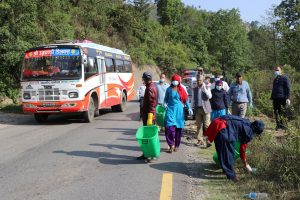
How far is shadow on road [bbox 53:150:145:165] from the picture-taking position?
8.76 m

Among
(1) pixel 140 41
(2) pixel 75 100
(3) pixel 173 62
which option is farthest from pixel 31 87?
(3) pixel 173 62

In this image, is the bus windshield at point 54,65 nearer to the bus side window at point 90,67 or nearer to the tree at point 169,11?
the bus side window at point 90,67

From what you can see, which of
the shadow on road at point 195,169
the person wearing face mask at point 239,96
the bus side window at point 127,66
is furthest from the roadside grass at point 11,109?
the shadow on road at point 195,169

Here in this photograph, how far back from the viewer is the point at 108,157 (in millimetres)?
9258

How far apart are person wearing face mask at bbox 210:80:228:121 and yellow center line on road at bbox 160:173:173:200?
365 centimetres

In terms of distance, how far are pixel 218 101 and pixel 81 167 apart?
13.9 feet

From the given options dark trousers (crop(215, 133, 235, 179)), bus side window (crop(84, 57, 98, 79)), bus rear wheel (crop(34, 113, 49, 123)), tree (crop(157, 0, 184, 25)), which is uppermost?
tree (crop(157, 0, 184, 25))

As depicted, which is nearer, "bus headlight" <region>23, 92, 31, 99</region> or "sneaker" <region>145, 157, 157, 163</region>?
"sneaker" <region>145, 157, 157, 163</region>

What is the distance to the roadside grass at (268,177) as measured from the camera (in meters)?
6.27

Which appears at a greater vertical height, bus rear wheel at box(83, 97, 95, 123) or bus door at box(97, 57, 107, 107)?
bus door at box(97, 57, 107, 107)

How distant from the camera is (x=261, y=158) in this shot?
307 inches

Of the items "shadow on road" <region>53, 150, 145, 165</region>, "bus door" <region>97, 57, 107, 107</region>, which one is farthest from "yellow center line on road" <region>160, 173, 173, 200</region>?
"bus door" <region>97, 57, 107, 107</region>

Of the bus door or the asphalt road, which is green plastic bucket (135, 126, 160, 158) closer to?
the asphalt road

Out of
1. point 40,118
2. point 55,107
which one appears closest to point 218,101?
point 55,107
